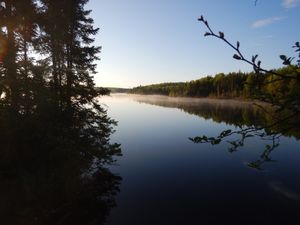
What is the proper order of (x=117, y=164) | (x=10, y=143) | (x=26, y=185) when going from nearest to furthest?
1. (x=26, y=185)
2. (x=10, y=143)
3. (x=117, y=164)

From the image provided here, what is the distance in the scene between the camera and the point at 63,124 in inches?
534

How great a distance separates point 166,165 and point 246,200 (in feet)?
24.0

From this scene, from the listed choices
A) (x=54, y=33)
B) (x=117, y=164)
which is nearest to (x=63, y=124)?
(x=54, y=33)

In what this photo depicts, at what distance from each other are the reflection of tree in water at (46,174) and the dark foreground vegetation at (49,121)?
0.04 metres

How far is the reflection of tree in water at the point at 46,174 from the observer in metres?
10.0

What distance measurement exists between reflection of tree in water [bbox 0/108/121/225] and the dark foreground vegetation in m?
0.04

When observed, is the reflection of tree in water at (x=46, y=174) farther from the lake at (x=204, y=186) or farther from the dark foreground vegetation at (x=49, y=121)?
the lake at (x=204, y=186)

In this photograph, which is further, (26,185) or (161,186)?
(161,186)

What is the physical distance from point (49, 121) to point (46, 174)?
2.61 metres

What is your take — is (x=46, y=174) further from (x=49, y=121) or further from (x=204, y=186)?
(x=204, y=186)

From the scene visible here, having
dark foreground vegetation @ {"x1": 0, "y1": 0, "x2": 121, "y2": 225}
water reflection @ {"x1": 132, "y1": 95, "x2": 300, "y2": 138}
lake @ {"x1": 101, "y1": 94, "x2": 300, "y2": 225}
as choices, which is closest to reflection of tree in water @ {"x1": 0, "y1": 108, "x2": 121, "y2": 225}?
dark foreground vegetation @ {"x1": 0, "y1": 0, "x2": 121, "y2": 225}

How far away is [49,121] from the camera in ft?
41.5

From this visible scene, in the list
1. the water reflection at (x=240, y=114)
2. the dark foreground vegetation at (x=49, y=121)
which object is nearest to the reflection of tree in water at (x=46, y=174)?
the dark foreground vegetation at (x=49, y=121)

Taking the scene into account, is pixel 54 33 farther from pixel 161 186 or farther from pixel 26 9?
pixel 161 186
